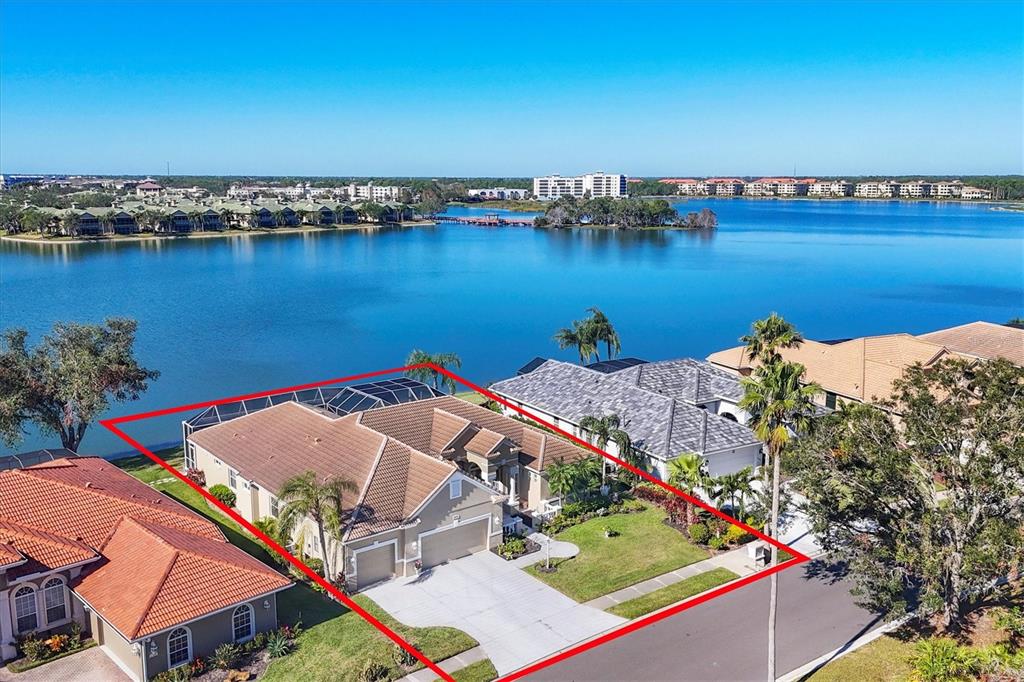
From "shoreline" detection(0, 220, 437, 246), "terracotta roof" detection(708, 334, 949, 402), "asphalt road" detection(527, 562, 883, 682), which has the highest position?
"shoreline" detection(0, 220, 437, 246)

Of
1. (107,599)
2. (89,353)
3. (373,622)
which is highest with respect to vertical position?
(89,353)

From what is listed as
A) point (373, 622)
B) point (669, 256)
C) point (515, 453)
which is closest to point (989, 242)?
point (669, 256)

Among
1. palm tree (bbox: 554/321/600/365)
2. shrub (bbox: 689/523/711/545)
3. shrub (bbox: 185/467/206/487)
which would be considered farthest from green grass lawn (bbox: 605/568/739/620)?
palm tree (bbox: 554/321/600/365)

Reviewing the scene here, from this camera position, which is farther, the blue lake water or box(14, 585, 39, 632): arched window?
the blue lake water

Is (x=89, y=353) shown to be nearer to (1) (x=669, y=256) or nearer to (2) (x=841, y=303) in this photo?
(2) (x=841, y=303)

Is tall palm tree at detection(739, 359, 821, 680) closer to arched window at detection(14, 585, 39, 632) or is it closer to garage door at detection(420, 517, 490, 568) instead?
garage door at detection(420, 517, 490, 568)

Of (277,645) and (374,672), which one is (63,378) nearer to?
(277,645)
